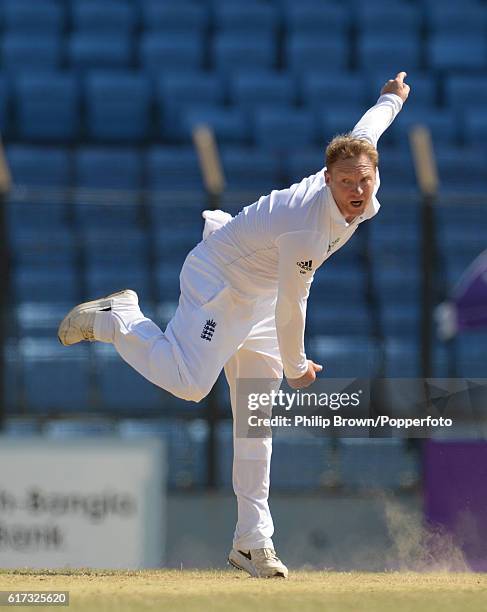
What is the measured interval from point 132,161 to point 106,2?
10.7 ft

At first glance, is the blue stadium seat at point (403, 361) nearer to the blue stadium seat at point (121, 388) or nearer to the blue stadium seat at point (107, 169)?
the blue stadium seat at point (121, 388)

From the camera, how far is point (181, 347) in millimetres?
5496

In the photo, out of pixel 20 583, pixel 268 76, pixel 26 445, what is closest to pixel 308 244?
pixel 20 583

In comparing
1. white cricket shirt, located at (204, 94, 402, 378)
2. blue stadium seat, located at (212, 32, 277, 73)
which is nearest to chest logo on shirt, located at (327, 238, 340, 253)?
white cricket shirt, located at (204, 94, 402, 378)

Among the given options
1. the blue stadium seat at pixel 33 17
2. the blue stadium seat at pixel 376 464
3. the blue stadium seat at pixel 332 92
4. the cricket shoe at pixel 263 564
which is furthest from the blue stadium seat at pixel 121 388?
the blue stadium seat at pixel 33 17

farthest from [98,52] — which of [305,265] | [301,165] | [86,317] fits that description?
[305,265]

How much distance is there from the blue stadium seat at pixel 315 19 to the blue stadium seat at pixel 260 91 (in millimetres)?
966

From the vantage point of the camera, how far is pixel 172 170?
10656 mm

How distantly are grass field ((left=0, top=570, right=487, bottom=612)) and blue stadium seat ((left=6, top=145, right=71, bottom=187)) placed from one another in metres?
4.94

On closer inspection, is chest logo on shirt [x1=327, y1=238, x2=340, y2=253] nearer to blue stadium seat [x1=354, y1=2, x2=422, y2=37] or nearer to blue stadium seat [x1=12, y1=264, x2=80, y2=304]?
blue stadium seat [x1=12, y1=264, x2=80, y2=304]

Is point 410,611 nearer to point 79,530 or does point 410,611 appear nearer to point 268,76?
point 79,530

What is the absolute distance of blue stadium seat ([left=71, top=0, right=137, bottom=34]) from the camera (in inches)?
529

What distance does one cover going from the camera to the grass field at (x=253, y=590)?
4.50m

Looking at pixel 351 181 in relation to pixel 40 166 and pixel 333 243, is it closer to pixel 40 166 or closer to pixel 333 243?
pixel 333 243
